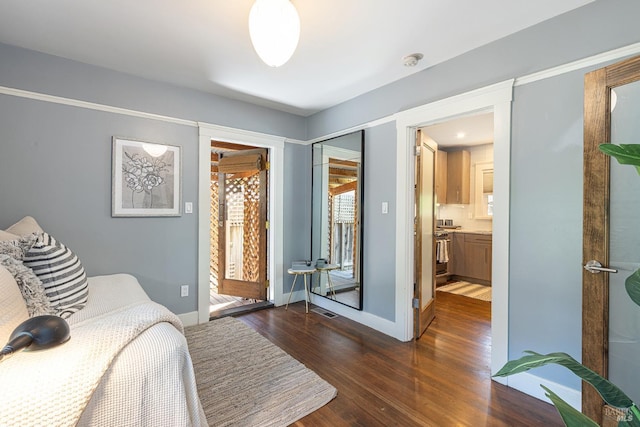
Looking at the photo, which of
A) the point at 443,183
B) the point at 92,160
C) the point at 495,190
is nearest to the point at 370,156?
the point at 495,190

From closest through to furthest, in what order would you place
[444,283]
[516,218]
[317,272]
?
[516,218] < [317,272] < [444,283]

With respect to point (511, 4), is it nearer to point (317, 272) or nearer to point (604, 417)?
point (604, 417)

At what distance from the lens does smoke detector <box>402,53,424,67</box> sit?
2.40 meters

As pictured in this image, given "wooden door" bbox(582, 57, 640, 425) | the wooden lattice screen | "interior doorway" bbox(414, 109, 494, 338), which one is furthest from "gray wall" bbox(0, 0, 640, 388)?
the wooden lattice screen

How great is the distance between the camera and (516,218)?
2.10 meters

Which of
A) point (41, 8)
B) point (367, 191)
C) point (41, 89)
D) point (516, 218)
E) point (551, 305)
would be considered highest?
point (41, 8)

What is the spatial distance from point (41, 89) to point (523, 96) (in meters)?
3.73

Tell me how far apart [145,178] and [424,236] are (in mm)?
2845

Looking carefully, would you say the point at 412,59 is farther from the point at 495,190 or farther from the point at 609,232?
the point at 609,232

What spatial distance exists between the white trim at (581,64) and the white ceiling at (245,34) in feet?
1.11

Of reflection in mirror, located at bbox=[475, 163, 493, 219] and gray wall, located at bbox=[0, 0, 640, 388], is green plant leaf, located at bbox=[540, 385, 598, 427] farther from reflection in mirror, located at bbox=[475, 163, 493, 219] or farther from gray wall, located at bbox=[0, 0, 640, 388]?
reflection in mirror, located at bbox=[475, 163, 493, 219]

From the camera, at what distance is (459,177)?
550 cm

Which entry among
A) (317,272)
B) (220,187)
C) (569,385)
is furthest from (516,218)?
(220,187)

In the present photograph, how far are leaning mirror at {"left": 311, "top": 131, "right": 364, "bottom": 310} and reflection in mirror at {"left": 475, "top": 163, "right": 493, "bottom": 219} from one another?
3.25 metres
